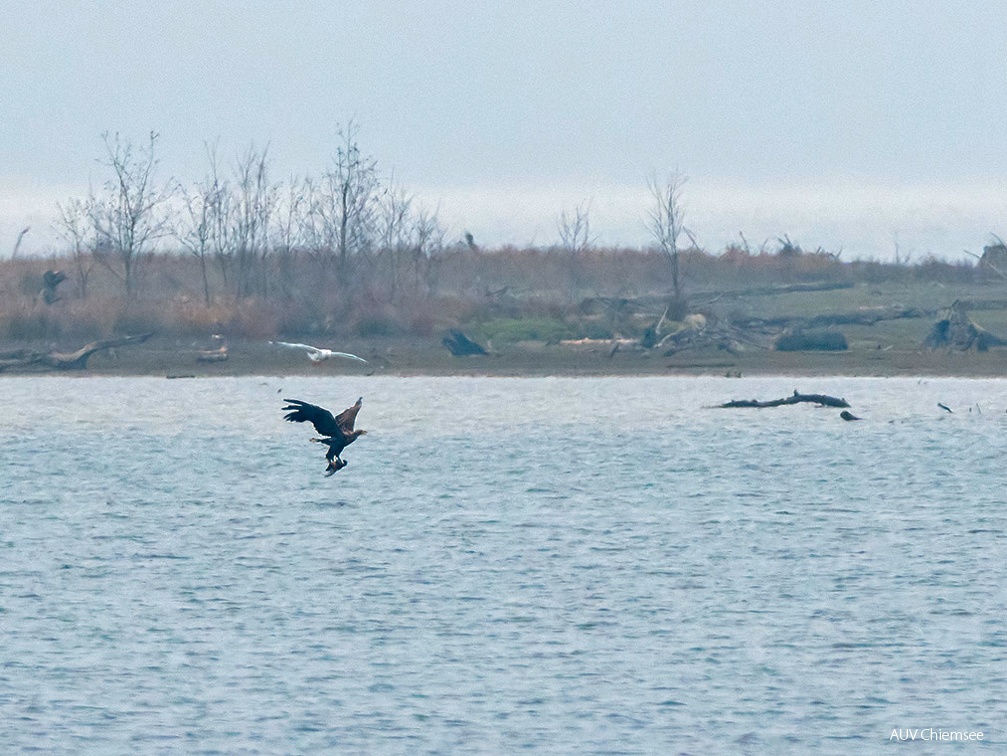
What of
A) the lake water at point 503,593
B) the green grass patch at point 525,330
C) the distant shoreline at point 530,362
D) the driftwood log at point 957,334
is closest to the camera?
the lake water at point 503,593

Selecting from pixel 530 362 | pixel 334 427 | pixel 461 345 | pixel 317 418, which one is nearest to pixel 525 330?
pixel 461 345

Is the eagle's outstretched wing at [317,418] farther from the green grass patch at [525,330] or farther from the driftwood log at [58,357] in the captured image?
the green grass patch at [525,330]

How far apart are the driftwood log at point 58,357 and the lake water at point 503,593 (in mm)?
8967

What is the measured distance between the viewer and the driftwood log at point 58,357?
42.4 meters

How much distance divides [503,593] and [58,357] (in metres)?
28.0

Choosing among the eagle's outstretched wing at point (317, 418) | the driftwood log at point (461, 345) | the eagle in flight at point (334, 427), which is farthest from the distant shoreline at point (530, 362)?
the eagle's outstretched wing at point (317, 418)

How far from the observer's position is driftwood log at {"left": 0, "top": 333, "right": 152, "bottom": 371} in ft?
139

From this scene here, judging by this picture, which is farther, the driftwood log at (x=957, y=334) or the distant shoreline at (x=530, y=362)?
the driftwood log at (x=957, y=334)

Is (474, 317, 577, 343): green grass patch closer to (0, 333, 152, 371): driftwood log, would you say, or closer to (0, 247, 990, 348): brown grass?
(0, 247, 990, 348): brown grass

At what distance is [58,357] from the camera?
42.8 meters

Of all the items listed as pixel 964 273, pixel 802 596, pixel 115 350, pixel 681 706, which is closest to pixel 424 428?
pixel 115 350

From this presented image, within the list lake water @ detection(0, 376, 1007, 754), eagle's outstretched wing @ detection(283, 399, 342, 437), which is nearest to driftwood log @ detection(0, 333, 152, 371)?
lake water @ detection(0, 376, 1007, 754)

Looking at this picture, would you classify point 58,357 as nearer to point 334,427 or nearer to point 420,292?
point 420,292

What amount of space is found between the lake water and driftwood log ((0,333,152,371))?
8967 mm
